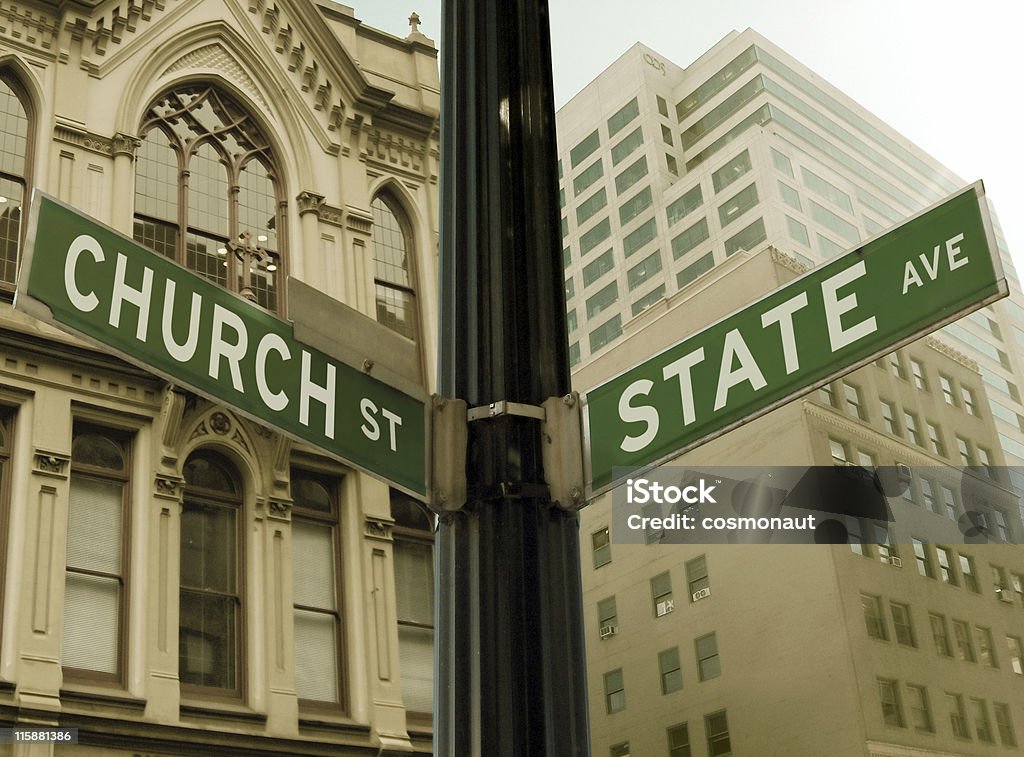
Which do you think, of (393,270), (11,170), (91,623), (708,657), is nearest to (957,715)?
(708,657)

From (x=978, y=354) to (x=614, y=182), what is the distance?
12586 millimetres

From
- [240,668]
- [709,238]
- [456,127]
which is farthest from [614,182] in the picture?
[456,127]

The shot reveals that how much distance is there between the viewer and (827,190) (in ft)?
74.0

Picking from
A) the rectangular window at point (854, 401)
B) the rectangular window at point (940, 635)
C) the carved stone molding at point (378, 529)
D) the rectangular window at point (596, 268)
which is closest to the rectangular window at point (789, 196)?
the rectangular window at point (596, 268)

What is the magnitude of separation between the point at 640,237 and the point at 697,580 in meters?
7.73

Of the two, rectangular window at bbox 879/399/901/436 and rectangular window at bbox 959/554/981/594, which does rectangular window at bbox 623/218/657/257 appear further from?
rectangular window at bbox 959/554/981/594

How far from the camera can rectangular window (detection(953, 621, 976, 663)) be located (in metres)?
29.0

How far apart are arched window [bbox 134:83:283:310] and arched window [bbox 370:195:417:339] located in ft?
2.35

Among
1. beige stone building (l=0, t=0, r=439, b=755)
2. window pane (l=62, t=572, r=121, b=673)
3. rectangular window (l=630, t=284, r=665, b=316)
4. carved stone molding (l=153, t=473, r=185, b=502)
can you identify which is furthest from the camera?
rectangular window (l=630, t=284, r=665, b=316)

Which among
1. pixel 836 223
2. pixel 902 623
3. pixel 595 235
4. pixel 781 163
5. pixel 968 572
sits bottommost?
pixel 902 623

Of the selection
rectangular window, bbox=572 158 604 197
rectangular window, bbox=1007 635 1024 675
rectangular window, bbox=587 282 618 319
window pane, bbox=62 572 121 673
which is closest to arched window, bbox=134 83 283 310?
window pane, bbox=62 572 121 673

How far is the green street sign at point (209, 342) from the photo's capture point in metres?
1.67

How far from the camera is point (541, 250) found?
207 centimetres

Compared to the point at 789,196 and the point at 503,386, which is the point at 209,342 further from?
the point at 789,196
